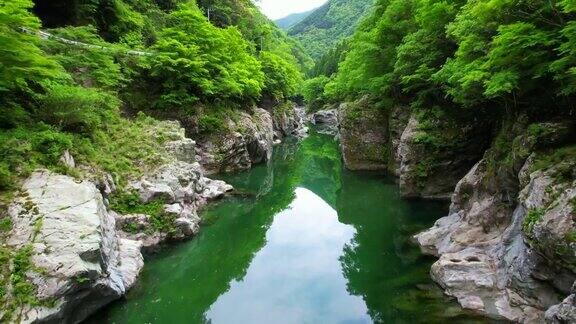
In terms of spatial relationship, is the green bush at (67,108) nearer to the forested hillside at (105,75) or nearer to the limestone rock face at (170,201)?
the forested hillside at (105,75)

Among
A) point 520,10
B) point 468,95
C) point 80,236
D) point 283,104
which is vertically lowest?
point 283,104

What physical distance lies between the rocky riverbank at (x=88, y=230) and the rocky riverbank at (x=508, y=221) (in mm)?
9374

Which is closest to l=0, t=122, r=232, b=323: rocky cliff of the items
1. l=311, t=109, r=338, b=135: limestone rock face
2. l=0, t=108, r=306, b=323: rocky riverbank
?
l=0, t=108, r=306, b=323: rocky riverbank

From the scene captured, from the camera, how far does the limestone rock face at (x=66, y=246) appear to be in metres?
9.20

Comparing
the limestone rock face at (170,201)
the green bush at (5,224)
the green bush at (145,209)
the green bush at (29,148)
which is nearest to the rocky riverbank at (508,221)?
the limestone rock face at (170,201)

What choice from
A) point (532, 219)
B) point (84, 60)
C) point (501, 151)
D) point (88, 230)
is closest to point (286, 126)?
point (84, 60)

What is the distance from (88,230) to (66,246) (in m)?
0.74


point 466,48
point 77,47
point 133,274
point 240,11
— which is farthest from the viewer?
point 240,11

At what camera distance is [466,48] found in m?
14.3

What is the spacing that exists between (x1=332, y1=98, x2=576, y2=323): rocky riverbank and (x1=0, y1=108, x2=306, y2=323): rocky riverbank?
9374mm

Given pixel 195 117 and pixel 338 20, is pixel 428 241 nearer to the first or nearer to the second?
pixel 195 117

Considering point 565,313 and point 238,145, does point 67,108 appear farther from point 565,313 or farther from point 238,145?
point 238,145

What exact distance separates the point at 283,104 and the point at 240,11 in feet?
41.7

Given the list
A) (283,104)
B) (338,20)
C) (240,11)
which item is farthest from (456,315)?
(338,20)
